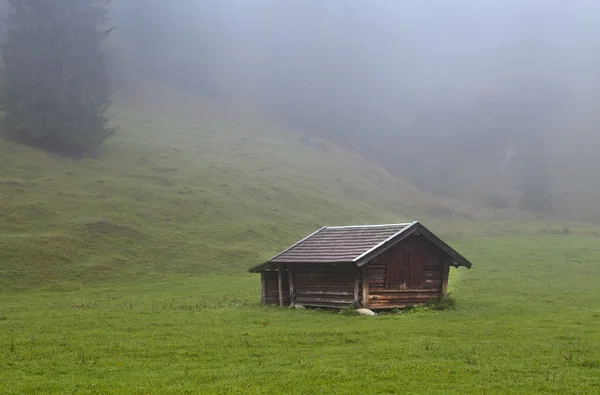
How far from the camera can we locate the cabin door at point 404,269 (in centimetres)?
2984

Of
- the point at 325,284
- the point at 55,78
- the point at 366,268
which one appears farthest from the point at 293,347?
the point at 55,78

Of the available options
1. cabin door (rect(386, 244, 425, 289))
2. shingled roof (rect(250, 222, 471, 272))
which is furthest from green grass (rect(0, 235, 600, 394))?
shingled roof (rect(250, 222, 471, 272))

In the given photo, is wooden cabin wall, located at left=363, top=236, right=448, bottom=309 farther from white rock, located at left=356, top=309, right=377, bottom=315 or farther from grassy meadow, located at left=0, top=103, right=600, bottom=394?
grassy meadow, located at left=0, top=103, right=600, bottom=394

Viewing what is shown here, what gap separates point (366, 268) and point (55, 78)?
244ft

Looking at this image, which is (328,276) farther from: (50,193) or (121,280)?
(50,193)

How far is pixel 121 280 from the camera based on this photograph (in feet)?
156

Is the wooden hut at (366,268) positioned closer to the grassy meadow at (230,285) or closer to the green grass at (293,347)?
the grassy meadow at (230,285)

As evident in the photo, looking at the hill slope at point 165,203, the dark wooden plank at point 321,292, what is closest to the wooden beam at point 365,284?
the dark wooden plank at point 321,292

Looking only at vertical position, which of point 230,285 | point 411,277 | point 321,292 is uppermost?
point 411,277

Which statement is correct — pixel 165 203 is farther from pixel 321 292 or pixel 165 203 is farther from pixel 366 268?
pixel 366 268

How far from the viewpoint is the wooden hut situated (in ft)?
94.6

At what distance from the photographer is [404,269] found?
3034 centimetres

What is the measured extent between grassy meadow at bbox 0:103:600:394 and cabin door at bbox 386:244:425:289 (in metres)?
2.20

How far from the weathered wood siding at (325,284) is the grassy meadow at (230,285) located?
3.81 feet
